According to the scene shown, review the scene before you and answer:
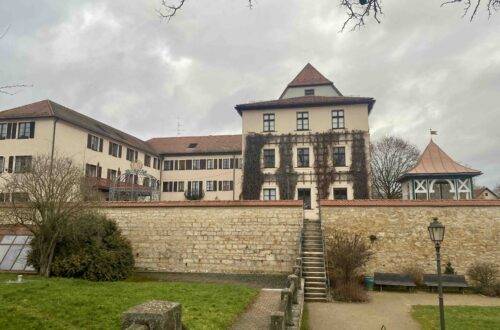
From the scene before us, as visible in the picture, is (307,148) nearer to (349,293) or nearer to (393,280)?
(393,280)

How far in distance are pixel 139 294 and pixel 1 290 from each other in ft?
13.1

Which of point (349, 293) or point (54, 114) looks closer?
point (349, 293)

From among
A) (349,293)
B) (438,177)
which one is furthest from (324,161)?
(349,293)

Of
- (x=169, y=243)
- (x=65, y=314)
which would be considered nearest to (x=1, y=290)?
(x=65, y=314)

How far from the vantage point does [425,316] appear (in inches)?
487

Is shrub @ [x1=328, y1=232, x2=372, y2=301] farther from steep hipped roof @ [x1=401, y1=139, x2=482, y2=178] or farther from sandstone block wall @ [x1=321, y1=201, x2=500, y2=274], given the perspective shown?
steep hipped roof @ [x1=401, y1=139, x2=482, y2=178]

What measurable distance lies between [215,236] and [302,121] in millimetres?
13236

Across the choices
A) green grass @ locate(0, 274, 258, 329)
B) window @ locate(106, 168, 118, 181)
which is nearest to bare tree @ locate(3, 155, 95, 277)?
green grass @ locate(0, 274, 258, 329)

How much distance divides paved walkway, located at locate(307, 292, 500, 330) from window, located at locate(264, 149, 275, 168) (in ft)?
48.2

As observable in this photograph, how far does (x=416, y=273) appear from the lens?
730 inches

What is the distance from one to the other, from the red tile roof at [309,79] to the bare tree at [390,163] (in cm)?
1447

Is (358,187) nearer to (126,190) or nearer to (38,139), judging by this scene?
(126,190)

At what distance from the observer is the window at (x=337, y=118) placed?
1160 inches

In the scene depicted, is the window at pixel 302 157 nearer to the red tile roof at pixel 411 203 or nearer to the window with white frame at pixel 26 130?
the red tile roof at pixel 411 203
